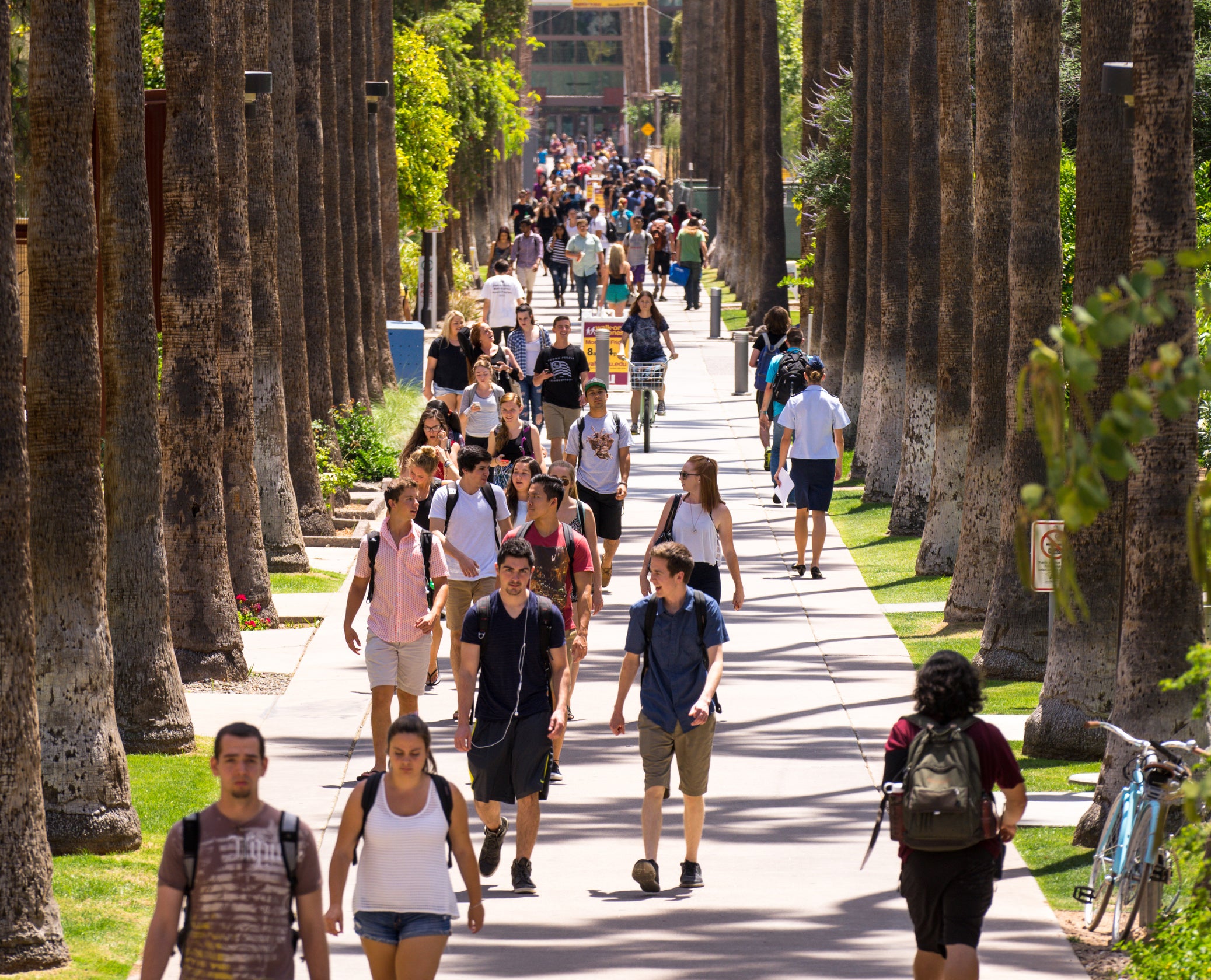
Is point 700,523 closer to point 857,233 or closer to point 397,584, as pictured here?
point 397,584

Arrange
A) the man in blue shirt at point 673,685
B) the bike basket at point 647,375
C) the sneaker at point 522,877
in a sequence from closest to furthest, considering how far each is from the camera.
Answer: the man in blue shirt at point 673,685 < the sneaker at point 522,877 < the bike basket at point 647,375

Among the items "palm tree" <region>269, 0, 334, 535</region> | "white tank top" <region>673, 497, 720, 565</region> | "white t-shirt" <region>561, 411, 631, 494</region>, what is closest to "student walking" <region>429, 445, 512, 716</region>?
"white tank top" <region>673, 497, 720, 565</region>

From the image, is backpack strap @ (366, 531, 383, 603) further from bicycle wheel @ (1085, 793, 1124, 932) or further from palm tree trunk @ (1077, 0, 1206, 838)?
bicycle wheel @ (1085, 793, 1124, 932)

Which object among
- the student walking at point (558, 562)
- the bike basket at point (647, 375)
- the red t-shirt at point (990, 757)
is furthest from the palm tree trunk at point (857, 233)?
the red t-shirt at point (990, 757)

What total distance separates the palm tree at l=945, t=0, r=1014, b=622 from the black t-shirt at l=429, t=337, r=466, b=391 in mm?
7647

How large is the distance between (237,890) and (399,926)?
0.91 metres

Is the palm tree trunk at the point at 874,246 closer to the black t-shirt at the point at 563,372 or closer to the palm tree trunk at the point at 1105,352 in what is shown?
the black t-shirt at the point at 563,372

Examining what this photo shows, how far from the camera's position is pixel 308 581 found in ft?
61.4

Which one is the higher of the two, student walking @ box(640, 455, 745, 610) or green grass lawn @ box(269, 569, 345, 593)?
student walking @ box(640, 455, 745, 610)

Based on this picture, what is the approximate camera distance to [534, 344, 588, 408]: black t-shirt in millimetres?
21500

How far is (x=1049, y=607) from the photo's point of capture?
1338 cm

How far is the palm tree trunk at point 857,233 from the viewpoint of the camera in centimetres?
2739

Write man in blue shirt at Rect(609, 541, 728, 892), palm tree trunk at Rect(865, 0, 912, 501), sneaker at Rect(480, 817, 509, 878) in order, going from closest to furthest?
man in blue shirt at Rect(609, 541, 728, 892) < sneaker at Rect(480, 817, 509, 878) < palm tree trunk at Rect(865, 0, 912, 501)

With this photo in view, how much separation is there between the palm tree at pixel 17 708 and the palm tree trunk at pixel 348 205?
17.9 meters
